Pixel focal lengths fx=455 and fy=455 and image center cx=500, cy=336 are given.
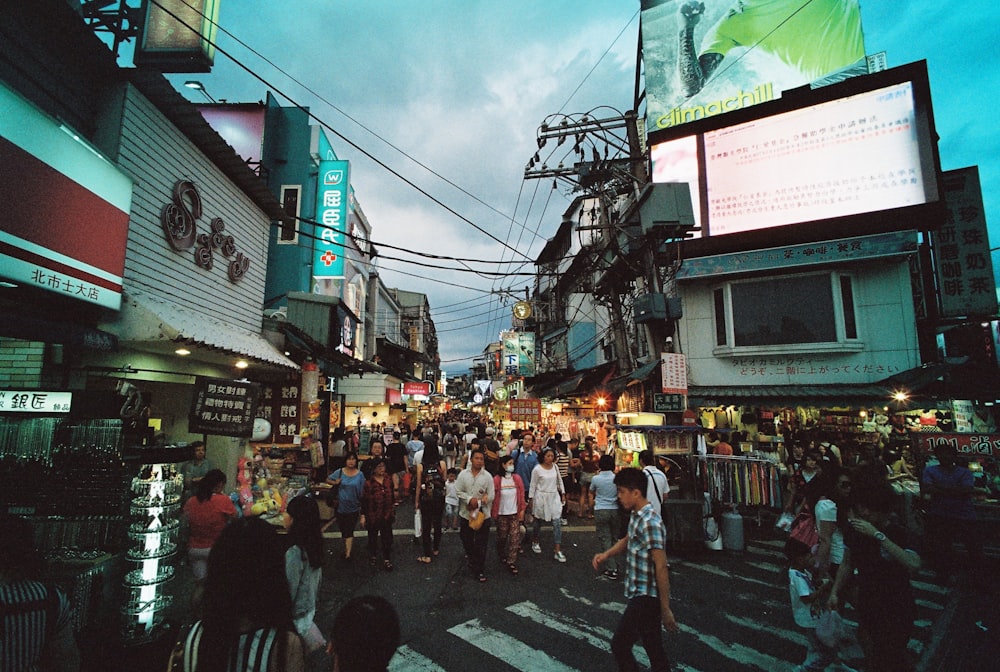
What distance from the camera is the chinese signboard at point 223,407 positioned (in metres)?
7.12

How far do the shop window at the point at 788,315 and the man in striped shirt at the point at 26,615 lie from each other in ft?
50.5

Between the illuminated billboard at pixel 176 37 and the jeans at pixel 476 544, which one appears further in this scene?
the illuminated billboard at pixel 176 37

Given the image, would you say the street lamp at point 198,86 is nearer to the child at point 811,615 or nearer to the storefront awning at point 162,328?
the storefront awning at point 162,328

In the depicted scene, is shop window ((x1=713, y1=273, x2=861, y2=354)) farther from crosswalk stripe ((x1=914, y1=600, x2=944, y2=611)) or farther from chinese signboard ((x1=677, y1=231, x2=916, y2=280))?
crosswalk stripe ((x1=914, y1=600, x2=944, y2=611))

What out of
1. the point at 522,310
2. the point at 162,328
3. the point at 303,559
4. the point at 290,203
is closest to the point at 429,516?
the point at 303,559

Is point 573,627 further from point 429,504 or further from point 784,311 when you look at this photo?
point 784,311

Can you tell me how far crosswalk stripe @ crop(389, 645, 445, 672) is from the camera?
4.57 metres

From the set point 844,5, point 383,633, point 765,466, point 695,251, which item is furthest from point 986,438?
point 844,5

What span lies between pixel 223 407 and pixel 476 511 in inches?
173

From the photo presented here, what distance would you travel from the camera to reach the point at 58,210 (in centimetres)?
583

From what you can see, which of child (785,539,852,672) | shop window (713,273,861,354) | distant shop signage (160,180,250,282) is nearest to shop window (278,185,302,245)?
distant shop signage (160,180,250,282)

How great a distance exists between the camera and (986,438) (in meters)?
8.85

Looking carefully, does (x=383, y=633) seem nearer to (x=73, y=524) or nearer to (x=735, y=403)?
(x=73, y=524)

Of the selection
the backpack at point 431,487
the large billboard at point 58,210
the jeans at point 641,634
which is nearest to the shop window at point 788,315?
the backpack at point 431,487
